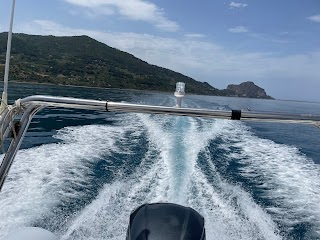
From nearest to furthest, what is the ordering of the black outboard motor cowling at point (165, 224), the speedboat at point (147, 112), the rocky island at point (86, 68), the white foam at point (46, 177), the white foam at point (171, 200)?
the speedboat at point (147, 112)
the black outboard motor cowling at point (165, 224)
the white foam at point (171, 200)
the white foam at point (46, 177)
the rocky island at point (86, 68)

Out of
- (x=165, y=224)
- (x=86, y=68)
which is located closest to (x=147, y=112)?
(x=165, y=224)

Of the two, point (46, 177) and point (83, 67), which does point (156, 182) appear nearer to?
point (46, 177)

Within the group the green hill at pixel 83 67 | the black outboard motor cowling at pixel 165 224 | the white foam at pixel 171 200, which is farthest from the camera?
the green hill at pixel 83 67

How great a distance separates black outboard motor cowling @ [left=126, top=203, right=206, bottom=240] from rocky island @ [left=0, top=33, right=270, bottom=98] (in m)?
48.9

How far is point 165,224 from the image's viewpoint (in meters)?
1.65

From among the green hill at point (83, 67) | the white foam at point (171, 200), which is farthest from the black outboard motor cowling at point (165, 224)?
the green hill at point (83, 67)

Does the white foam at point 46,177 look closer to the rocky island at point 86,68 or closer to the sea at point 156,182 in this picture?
the sea at point 156,182

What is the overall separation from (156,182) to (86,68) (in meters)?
61.8

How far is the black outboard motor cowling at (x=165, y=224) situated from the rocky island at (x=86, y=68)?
48.9 metres

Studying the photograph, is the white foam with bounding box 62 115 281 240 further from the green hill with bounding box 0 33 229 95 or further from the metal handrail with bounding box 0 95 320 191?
the green hill with bounding box 0 33 229 95

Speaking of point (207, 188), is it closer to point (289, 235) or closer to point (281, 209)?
point (281, 209)

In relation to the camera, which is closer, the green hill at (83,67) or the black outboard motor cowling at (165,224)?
the black outboard motor cowling at (165,224)

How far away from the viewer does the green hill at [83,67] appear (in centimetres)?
5334

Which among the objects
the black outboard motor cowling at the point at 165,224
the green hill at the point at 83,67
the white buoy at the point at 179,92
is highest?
the green hill at the point at 83,67
